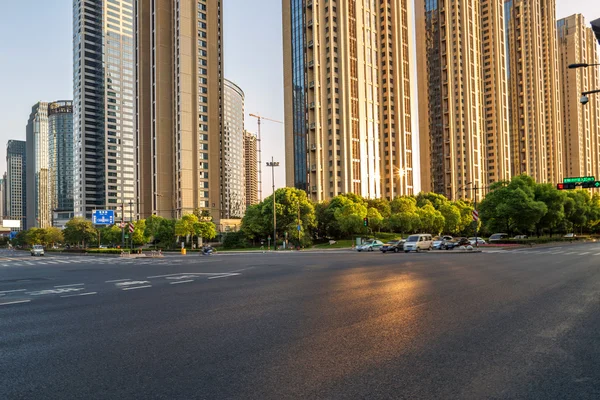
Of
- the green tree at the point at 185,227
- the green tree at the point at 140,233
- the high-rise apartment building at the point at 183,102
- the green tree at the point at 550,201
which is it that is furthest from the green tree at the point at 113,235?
the green tree at the point at 550,201

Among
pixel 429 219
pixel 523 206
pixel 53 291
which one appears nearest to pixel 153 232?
pixel 429 219

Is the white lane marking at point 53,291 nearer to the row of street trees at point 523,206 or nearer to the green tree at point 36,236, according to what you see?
the row of street trees at point 523,206

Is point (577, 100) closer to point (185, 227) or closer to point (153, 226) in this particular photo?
point (185, 227)

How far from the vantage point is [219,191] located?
117875mm

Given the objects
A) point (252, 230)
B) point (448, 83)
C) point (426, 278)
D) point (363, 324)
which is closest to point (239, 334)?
point (363, 324)

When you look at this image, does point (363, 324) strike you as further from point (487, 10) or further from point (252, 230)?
point (487, 10)

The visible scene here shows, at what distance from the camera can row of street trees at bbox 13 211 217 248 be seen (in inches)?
3041

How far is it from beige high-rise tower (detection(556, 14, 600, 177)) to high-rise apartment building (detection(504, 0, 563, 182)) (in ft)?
42.0

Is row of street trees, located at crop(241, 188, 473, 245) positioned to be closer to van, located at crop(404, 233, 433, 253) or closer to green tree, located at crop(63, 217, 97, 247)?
van, located at crop(404, 233, 433, 253)

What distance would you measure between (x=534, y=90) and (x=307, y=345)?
18940 centimetres

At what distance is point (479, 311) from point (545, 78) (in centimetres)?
→ 19880

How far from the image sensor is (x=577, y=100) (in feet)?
597

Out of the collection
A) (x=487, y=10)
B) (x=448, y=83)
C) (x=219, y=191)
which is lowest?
(x=219, y=191)

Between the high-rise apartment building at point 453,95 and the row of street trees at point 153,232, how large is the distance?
90.9m
